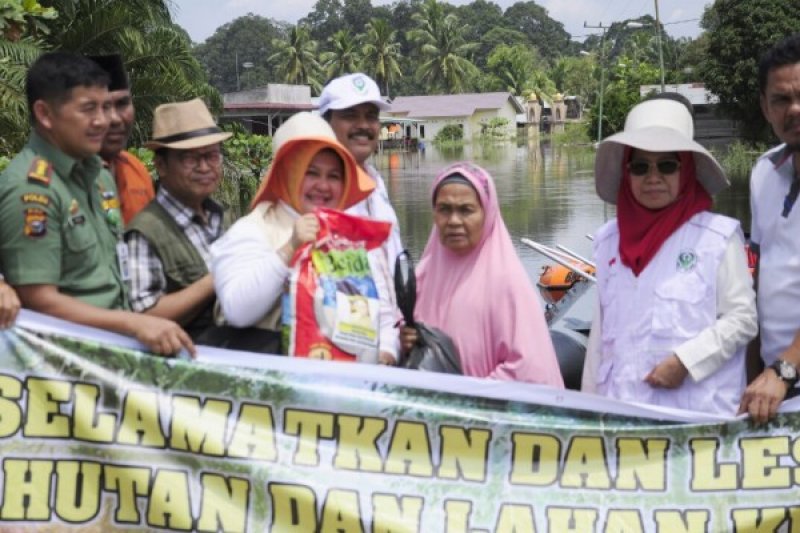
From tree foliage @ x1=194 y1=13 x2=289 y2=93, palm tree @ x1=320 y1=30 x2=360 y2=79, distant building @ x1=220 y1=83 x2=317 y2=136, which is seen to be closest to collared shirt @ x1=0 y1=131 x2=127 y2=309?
distant building @ x1=220 y1=83 x2=317 y2=136

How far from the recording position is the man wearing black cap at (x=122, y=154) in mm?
4195

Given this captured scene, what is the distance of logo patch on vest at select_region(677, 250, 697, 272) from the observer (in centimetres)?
354

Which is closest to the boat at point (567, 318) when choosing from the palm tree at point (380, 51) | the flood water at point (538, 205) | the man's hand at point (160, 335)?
the man's hand at point (160, 335)

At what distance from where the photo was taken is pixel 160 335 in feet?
10.8

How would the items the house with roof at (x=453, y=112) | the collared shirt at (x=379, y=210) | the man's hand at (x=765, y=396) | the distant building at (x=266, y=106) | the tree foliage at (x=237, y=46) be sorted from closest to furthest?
the man's hand at (x=765, y=396), the collared shirt at (x=379, y=210), the distant building at (x=266, y=106), the house with roof at (x=453, y=112), the tree foliage at (x=237, y=46)

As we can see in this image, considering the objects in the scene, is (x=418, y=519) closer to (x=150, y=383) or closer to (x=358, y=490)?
(x=358, y=490)

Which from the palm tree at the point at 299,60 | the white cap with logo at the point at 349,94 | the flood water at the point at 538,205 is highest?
the palm tree at the point at 299,60

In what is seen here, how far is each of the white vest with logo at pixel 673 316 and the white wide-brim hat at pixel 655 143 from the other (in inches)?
6.2

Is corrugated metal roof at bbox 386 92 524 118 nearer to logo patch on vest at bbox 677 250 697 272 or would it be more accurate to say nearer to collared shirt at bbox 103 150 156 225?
collared shirt at bbox 103 150 156 225

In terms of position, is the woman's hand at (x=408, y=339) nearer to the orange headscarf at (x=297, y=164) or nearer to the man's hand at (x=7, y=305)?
the orange headscarf at (x=297, y=164)

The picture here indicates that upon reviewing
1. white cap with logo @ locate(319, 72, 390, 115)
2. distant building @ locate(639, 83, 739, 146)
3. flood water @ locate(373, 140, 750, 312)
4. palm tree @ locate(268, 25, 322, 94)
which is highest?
palm tree @ locate(268, 25, 322, 94)

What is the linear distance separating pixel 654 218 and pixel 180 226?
65.1 inches

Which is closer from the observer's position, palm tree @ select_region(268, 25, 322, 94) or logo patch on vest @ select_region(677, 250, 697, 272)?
logo patch on vest @ select_region(677, 250, 697, 272)

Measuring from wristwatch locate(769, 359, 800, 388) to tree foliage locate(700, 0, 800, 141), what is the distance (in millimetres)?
42373
